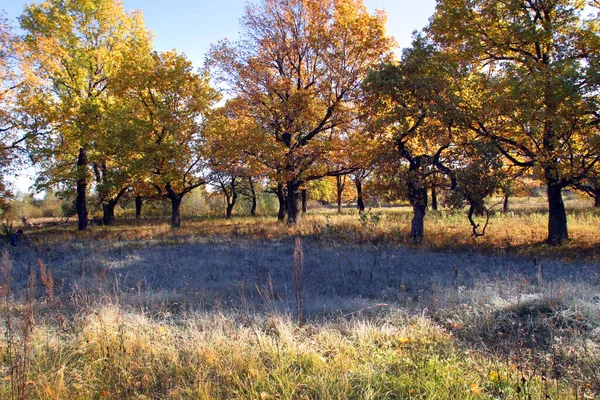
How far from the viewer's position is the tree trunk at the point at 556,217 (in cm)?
1323

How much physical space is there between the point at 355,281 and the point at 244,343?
4.14 m

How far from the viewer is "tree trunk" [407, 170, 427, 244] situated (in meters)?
13.0

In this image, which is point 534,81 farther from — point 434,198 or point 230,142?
point 434,198

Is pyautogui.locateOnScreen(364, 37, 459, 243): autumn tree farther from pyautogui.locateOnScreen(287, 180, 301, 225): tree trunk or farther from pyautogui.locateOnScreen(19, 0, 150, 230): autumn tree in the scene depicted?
pyautogui.locateOnScreen(19, 0, 150, 230): autumn tree

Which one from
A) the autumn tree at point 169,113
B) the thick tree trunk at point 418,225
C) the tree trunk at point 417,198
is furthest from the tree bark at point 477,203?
the autumn tree at point 169,113

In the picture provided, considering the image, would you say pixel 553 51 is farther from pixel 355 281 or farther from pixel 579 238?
pixel 355 281

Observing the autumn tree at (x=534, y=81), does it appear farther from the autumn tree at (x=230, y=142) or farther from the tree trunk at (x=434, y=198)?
the autumn tree at (x=230, y=142)

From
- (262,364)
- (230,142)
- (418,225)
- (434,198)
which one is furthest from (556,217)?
(434,198)

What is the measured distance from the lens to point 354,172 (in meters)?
19.8

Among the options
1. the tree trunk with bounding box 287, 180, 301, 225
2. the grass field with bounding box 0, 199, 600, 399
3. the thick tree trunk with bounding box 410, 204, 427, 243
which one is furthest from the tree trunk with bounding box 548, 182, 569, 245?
the tree trunk with bounding box 287, 180, 301, 225

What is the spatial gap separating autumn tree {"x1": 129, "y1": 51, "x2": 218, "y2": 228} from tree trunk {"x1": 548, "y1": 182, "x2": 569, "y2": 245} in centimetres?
1549

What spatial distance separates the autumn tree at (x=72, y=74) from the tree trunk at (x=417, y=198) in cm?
1549

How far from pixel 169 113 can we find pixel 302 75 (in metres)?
7.05

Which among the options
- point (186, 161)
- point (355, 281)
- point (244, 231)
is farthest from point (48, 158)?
point (355, 281)
